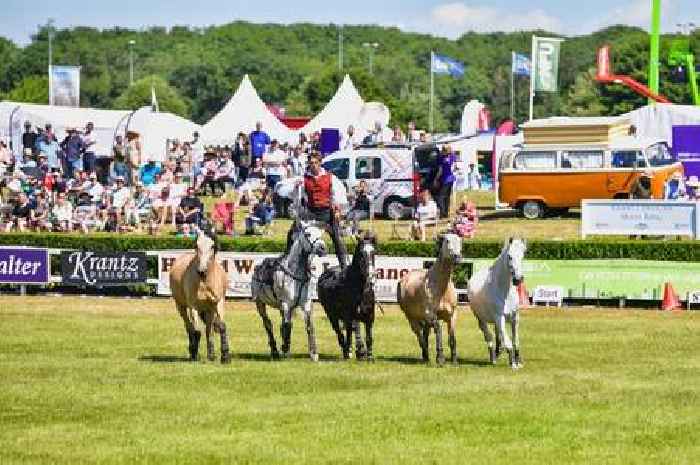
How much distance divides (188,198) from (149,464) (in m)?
31.1

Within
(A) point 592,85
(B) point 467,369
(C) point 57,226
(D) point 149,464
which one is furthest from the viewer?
(A) point 592,85

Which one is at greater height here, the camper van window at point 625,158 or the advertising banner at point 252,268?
the camper van window at point 625,158

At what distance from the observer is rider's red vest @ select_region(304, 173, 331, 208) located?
29.0 metres

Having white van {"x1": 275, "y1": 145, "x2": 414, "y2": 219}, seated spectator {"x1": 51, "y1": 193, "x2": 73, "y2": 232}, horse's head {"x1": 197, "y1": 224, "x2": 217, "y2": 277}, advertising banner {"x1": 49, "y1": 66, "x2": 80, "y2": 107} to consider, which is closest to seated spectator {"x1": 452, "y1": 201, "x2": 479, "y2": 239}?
white van {"x1": 275, "y1": 145, "x2": 414, "y2": 219}

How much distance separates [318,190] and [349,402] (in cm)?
858

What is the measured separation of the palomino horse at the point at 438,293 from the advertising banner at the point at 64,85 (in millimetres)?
48892

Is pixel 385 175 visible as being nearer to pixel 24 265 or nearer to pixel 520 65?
pixel 24 265

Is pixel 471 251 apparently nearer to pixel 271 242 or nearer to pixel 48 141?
pixel 271 242

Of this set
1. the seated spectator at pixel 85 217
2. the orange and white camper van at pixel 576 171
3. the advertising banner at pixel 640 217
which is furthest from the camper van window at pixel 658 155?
the seated spectator at pixel 85 217

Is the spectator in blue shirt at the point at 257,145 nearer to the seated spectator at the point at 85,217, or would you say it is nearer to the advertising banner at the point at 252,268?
the seated spectator at the point at 85,217

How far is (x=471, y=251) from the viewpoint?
3997cm

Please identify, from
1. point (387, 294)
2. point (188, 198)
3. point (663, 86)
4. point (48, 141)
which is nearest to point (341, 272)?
point (387, 294)

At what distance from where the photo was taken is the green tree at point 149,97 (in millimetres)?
171375

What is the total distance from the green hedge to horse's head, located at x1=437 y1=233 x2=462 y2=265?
14735 mm
